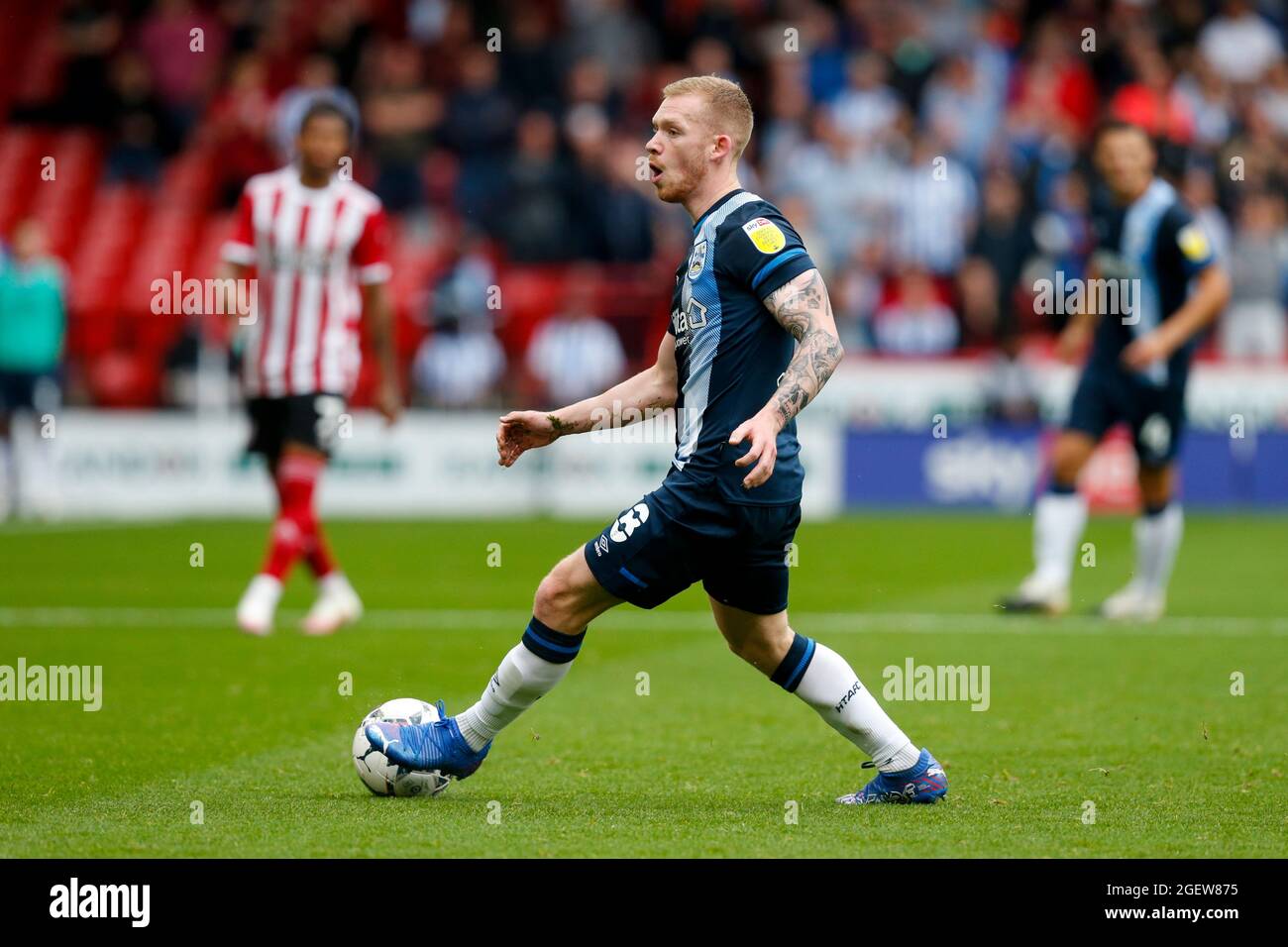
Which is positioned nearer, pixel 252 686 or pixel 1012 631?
pixel 252 686

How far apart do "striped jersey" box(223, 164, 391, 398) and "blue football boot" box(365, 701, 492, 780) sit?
14.9 ft

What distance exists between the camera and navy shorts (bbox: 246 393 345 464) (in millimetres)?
10148

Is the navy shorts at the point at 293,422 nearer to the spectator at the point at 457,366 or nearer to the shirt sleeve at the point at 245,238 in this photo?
the shirt sleeve at the point at 245,238

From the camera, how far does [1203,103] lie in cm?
2072

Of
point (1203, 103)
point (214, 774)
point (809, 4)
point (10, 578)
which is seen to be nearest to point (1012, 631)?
point (214, 774)

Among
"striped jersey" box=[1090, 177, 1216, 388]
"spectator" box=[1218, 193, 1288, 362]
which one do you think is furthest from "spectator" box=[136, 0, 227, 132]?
"striped jersey" box=[1090, 177, 1216, 388]

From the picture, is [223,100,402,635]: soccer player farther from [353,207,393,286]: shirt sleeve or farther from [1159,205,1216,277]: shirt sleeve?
[1159,205,1216,277]: shirt sleeve

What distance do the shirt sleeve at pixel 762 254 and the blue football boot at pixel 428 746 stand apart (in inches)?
61.7

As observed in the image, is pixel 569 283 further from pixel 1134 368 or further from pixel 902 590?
pixel 1134 368

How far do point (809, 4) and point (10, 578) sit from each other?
43.2ft

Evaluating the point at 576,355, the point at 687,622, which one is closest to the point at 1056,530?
the point at 687,622
